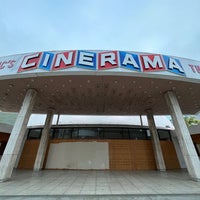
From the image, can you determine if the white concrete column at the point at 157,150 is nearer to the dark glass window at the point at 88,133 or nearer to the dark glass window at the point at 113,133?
the dark glass window at the point at 113,133

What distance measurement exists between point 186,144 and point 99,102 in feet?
23.1

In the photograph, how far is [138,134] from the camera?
13.4 m

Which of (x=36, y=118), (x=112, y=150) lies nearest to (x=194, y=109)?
(x=112, y=150)

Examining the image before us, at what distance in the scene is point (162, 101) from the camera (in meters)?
10.8

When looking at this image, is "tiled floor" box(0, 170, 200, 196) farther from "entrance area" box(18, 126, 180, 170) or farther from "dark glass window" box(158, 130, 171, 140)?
"dark glass window" box(158, 130, 171, 140)

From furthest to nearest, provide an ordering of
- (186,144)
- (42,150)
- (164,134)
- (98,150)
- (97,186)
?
(164,134)
(98,150)
(42,150)
(186,144)
(97,186)

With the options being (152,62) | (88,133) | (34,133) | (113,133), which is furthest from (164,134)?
(34,133)

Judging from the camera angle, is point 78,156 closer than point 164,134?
Yes

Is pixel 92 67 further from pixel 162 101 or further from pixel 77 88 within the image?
pixel 162 101

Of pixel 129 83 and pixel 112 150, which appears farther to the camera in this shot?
pixel 112 150

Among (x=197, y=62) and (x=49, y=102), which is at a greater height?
(x=197, y=62)

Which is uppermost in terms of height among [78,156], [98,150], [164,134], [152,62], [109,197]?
[152,62]

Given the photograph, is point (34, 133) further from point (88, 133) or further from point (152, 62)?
point (152, 62)

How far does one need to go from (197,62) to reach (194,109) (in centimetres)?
604
